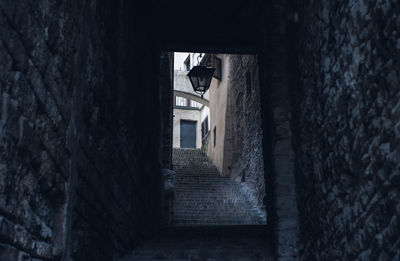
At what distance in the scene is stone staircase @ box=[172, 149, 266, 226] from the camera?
878 cm

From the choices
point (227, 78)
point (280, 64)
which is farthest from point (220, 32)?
point (227, 78)

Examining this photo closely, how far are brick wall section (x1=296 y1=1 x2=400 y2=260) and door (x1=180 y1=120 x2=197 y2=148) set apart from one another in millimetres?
21279

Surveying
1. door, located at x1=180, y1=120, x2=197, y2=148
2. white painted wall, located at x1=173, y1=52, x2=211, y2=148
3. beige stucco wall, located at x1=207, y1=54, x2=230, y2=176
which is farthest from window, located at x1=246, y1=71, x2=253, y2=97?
door, located at x1=180, y1=120, x2=197, y2=148

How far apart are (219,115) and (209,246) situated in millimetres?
10228

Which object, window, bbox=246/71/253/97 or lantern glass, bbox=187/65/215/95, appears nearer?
lantern glass, bbox=187/65/215/95

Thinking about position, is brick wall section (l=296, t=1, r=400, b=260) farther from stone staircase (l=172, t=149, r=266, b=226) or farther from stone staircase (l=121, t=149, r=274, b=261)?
stone staircase (l=172, t=149, r=266, b=226)

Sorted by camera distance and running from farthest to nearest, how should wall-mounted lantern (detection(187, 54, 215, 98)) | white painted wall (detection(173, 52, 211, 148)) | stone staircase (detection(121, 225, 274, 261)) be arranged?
white painted wall (detection(173, 52, 211, 148)), wall-mounted lantern (detection(187, 54, 215, 98)), stone staircase (detection(121, 225, 274, 261))

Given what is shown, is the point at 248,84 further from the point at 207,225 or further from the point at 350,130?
the point at 350,130

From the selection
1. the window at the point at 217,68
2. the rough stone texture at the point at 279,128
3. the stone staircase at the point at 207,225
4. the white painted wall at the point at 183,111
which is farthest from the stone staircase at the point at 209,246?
the white painted wall at the point at 183,111

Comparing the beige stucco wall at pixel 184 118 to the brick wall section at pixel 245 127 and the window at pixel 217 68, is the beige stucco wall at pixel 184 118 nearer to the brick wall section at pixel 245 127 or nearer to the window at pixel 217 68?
the window at pixel 217 68

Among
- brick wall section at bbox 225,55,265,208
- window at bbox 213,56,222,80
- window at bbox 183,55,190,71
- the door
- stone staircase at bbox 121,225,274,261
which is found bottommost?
stone staircase at bbox 121,225,274,261

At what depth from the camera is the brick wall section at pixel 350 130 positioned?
8.63 ft

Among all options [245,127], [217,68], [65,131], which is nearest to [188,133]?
Result: [217,68]

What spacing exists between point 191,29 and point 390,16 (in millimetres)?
5123
